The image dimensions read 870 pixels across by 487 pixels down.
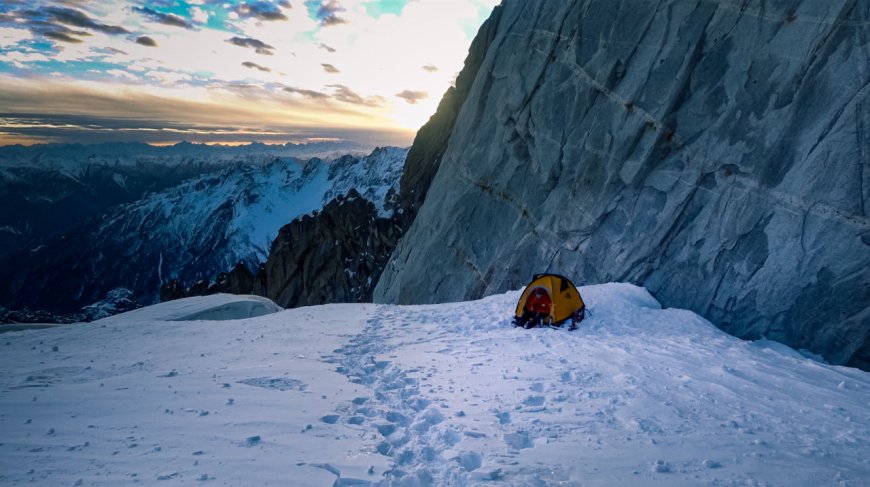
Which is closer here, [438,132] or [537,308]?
[537,308]

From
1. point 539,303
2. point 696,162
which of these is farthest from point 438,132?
point 539,303

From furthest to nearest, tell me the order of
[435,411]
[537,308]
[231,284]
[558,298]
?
1. [231,284]
2. [537,308]
3. [558,298]
4. [435,411]

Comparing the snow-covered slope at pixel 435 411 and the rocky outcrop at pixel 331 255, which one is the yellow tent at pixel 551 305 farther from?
the rocky outcrop at pixel 331 255

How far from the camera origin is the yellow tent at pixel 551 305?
53.0ft

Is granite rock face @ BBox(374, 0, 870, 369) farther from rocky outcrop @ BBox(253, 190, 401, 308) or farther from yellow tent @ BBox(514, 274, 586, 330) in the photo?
rocky outcrop @ BBox(253, 190, 401, 308)

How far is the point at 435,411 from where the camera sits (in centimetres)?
884

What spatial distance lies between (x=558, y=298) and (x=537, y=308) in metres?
0.86

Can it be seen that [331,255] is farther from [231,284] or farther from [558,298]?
[558,298]

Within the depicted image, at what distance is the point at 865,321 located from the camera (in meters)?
13.3

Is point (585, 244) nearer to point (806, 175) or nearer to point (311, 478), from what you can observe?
point (806, 175)

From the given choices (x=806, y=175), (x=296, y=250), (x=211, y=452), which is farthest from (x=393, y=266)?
(x=296, y=250)

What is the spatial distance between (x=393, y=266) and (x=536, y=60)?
22511mm

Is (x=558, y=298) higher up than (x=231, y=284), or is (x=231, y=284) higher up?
(x=558, y=298)

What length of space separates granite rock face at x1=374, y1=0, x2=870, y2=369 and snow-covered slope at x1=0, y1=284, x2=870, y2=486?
263cm
